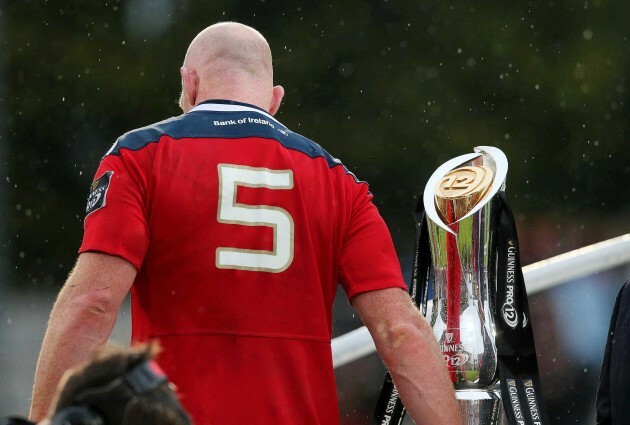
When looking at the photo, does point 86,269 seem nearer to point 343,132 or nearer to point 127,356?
point 127,356

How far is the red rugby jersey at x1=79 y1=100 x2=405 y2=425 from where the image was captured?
3.57 m

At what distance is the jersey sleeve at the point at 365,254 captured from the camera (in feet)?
12.6

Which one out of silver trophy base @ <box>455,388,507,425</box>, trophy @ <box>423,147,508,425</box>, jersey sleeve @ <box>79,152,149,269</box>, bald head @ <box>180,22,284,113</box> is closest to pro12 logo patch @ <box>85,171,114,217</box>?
jersey sleeve @ <box>79,152,149,269</box>

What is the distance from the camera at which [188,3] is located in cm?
1320

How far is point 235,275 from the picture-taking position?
11.8 ft

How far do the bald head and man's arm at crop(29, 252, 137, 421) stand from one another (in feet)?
2.28

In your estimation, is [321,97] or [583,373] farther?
[321,97]

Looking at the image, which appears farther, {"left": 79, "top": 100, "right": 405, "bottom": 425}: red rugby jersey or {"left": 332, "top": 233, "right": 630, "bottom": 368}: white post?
{"left": 332, "top": 233, "right": 630, "bottom": 368}: white post

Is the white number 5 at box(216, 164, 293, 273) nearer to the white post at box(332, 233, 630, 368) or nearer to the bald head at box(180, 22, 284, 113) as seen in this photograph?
the bald head at box(180, 22, 284, 113)

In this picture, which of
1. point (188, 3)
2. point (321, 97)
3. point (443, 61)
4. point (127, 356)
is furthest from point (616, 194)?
point (127, 356)

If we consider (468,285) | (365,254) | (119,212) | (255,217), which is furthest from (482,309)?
(119,212)

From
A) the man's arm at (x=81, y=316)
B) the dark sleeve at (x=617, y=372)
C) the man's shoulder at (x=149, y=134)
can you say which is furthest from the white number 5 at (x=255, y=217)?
the dark sleeve at (x=617, y=372)

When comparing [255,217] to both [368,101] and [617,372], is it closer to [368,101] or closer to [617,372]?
[617,372]

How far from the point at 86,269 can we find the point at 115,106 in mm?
9588
